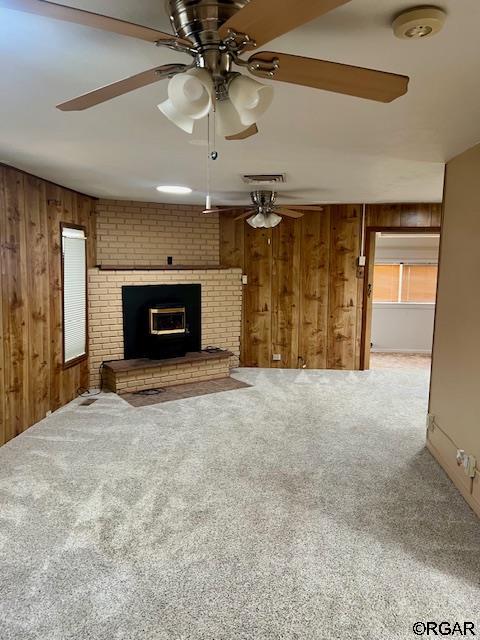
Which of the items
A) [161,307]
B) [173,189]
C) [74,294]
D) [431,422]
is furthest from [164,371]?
[431,422]

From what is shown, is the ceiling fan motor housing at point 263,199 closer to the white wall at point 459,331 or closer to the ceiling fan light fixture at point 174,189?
the ceiling fan light fixture at point 174,189

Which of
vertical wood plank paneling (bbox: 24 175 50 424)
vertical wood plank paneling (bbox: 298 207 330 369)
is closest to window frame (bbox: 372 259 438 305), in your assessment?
vertical wood plank paneling (bbox: 298 207 330 369)

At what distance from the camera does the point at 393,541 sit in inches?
92.7

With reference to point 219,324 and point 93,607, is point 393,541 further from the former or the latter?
point 219,324

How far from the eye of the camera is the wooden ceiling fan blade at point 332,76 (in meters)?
1.16

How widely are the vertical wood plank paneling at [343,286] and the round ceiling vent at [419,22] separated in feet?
15.1

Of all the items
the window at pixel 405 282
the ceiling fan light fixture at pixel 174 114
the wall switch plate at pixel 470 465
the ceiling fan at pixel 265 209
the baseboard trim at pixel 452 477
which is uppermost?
the ceiling fan at pixel 265 209

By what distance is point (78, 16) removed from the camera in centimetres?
97

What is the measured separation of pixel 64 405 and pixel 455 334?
12.2ft

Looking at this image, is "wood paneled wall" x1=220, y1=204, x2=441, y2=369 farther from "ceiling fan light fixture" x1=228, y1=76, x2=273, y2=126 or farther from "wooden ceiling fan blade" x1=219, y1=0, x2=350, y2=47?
"wooden ceiling fan blade" x1=219, y1=0, x2=350, y2=47

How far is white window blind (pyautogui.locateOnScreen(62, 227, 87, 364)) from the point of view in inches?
178

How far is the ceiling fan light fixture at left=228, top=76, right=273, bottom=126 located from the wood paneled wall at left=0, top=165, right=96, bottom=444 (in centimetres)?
287

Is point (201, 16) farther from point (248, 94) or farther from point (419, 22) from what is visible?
point (419, 22)

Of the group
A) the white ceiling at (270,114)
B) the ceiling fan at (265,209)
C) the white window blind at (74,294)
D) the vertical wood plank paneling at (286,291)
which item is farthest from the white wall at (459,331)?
the white window blind at (74,294)
